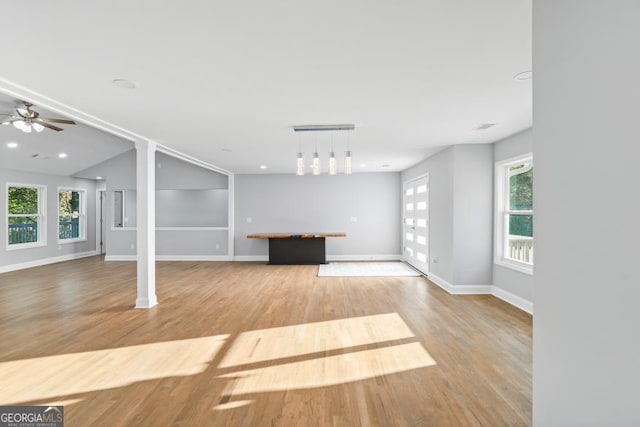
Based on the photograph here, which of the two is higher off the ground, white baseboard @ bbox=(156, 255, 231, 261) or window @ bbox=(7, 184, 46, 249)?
window @ bbox=(7, 184, 46, 249)

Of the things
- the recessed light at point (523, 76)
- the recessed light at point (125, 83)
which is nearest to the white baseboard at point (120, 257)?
the recessed light at point (125, 83)

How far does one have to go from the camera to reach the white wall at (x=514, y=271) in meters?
4.42

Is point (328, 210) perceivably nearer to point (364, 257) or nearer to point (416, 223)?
point (364, 257)

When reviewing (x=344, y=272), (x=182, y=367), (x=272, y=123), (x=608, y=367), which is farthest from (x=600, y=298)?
(x=344, y=272)

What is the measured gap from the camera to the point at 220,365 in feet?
9.59

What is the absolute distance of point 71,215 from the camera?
31.8 feet

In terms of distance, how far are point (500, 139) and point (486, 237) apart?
1515 millimetres

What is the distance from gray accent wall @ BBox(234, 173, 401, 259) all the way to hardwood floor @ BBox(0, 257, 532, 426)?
3.56 m

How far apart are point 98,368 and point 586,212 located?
3.54 metres

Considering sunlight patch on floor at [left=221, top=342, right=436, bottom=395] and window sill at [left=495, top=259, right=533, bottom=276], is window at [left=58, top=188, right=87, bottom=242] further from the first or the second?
window sill at [left=495, top=259, right=533, bottom=276]

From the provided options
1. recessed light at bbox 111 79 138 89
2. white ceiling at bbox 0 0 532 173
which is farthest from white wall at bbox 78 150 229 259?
recessed light at bbox 111 79 138 89

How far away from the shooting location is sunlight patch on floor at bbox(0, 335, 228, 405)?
2525 mm

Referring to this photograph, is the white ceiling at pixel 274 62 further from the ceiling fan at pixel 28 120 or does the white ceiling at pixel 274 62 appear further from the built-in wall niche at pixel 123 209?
the built-in wall niche at pixel 123 209

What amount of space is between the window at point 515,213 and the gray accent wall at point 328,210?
13.2ft
